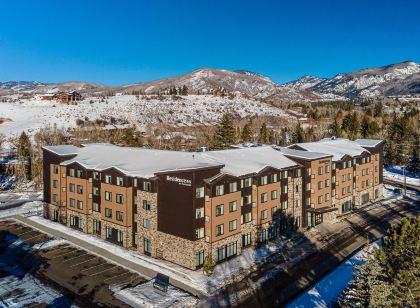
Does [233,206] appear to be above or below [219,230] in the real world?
above

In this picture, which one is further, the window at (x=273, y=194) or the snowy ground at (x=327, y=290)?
the window at (x=273, y=194)

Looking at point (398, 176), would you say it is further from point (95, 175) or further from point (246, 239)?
point (95, 175)

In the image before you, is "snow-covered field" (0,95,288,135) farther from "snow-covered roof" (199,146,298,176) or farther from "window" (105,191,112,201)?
"snow-covered roof" (199,146,298,176)

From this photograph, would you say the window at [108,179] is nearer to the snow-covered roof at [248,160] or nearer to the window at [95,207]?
the window at [95,207]

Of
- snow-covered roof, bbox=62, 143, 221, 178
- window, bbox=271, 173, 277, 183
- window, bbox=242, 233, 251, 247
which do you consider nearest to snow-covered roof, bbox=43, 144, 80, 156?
snow-covered roof, bbox=62, 143, 221, 178

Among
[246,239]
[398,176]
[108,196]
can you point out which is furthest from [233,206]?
[398,176]

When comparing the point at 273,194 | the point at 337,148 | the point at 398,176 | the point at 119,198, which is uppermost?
the point at 337,148

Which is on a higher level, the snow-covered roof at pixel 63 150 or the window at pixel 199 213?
the snow-covered roof at pixel 63 150

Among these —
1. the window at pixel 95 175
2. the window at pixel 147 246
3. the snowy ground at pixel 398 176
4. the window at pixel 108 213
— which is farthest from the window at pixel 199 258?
the snowy ground at pixel 398 176
